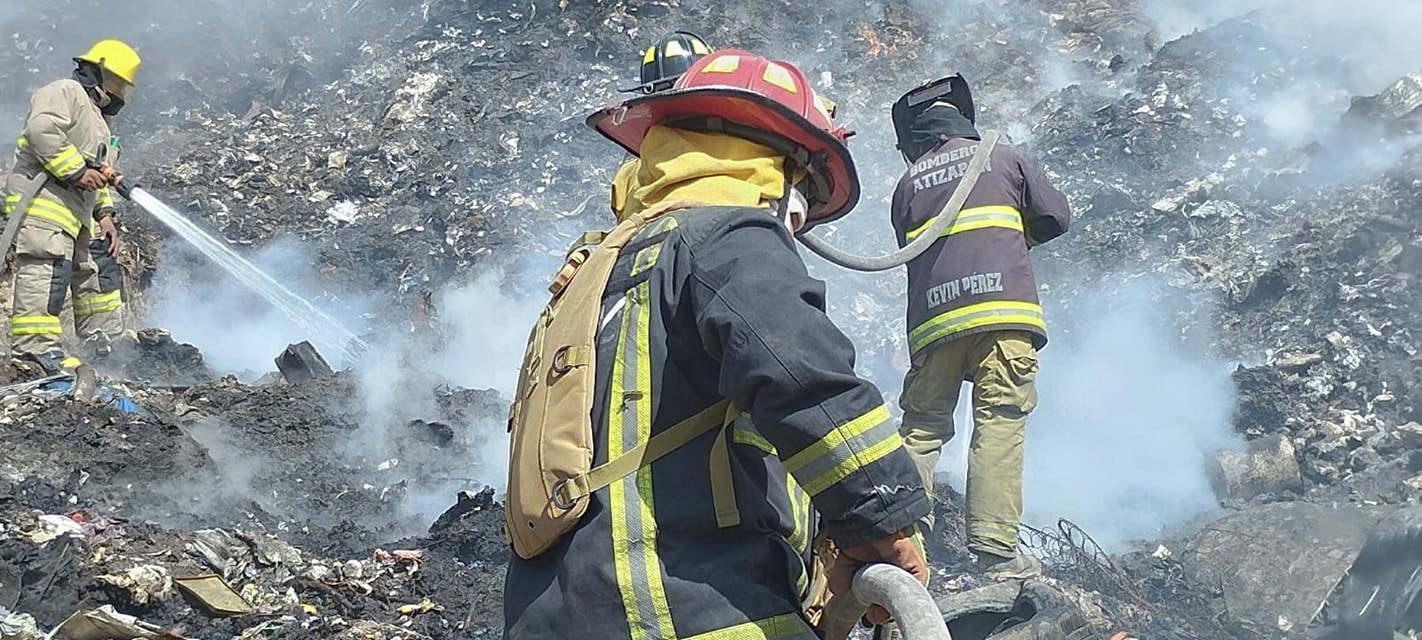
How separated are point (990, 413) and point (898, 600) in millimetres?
2953

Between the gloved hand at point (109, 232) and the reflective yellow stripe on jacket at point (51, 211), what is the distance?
22.2 inches

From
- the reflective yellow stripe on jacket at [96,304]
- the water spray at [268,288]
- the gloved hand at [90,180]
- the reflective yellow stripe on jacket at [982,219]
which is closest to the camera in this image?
Answer: the reflective yellow stripe on jacket at [982,219]

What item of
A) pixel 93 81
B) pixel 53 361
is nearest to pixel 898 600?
pixel 53 361

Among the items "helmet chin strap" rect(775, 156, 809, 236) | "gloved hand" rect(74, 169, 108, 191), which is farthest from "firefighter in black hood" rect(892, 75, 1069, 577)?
"gloved hand" rect(74, 169, 108, 191)

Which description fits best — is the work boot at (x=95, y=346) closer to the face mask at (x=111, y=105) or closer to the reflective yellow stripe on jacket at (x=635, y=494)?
the face mask at (x=111, y=105)

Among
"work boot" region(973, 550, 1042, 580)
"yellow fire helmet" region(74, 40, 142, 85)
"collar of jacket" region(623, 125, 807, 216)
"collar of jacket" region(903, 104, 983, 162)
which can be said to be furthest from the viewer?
"yellow fire helmet" region(74, 40, 142, 85)

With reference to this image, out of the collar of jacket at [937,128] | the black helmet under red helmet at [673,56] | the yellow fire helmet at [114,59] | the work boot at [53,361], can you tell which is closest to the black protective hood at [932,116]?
the collar of jacket at [937,128]

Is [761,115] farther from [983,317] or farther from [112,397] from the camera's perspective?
[112,397]

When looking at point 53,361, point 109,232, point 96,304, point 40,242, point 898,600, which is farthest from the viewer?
point 109,232

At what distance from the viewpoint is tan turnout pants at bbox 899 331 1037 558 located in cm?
420

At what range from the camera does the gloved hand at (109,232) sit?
680 centimetres

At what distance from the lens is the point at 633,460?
1.61 metres

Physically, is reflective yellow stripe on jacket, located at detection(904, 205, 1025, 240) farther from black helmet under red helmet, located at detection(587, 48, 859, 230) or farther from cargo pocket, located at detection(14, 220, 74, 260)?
cargo pocket, located at detection(14, 220, 74, 260)

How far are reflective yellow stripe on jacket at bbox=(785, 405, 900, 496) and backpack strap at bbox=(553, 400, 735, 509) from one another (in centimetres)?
15
